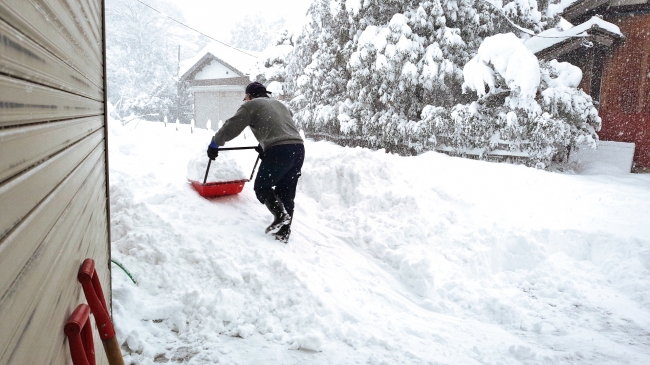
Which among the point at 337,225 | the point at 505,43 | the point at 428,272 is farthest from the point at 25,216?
the point at 505,43

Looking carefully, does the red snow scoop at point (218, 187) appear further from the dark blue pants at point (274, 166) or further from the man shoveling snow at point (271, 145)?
the dark blue pants at point (274, 166)

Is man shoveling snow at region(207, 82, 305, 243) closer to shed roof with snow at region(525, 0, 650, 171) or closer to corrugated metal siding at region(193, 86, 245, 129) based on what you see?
shed roof with snow at region(525, 0, 650, 171)

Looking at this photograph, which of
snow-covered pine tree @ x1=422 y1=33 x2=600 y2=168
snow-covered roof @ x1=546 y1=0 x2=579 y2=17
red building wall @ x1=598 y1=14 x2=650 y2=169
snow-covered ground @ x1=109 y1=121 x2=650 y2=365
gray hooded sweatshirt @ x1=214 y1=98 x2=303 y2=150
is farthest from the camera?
snow-covered roof @ x1=546 y1=0 x2=579 y2=17

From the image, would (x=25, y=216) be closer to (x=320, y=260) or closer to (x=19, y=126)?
(x=19, y=126)

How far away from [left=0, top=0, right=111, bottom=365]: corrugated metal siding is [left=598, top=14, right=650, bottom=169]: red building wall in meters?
14.4

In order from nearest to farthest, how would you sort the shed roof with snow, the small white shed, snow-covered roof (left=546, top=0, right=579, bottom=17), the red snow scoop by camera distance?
the red snow scoop
the shed roof with snow
snow-covered roof (left=546, top=0, right=579, bottom=17)
the small white shed

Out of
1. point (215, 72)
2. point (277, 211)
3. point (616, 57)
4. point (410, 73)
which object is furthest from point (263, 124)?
point (215, 72)

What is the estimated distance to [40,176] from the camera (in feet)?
2.96

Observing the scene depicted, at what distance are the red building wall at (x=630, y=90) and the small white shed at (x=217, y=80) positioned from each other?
615 inches

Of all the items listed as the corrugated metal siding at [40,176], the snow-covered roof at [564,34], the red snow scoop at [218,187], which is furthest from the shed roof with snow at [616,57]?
the corrugated metal siding at [40,176]

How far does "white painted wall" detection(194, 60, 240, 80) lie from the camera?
2244 centimetres

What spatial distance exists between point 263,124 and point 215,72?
21.0 meters

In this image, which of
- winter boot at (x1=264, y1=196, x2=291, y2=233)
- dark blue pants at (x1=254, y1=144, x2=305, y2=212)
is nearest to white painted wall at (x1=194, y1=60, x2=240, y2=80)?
dark blue pants at (x1=254, y1=144, x2=305, y2=212)

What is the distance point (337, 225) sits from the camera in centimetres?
547
